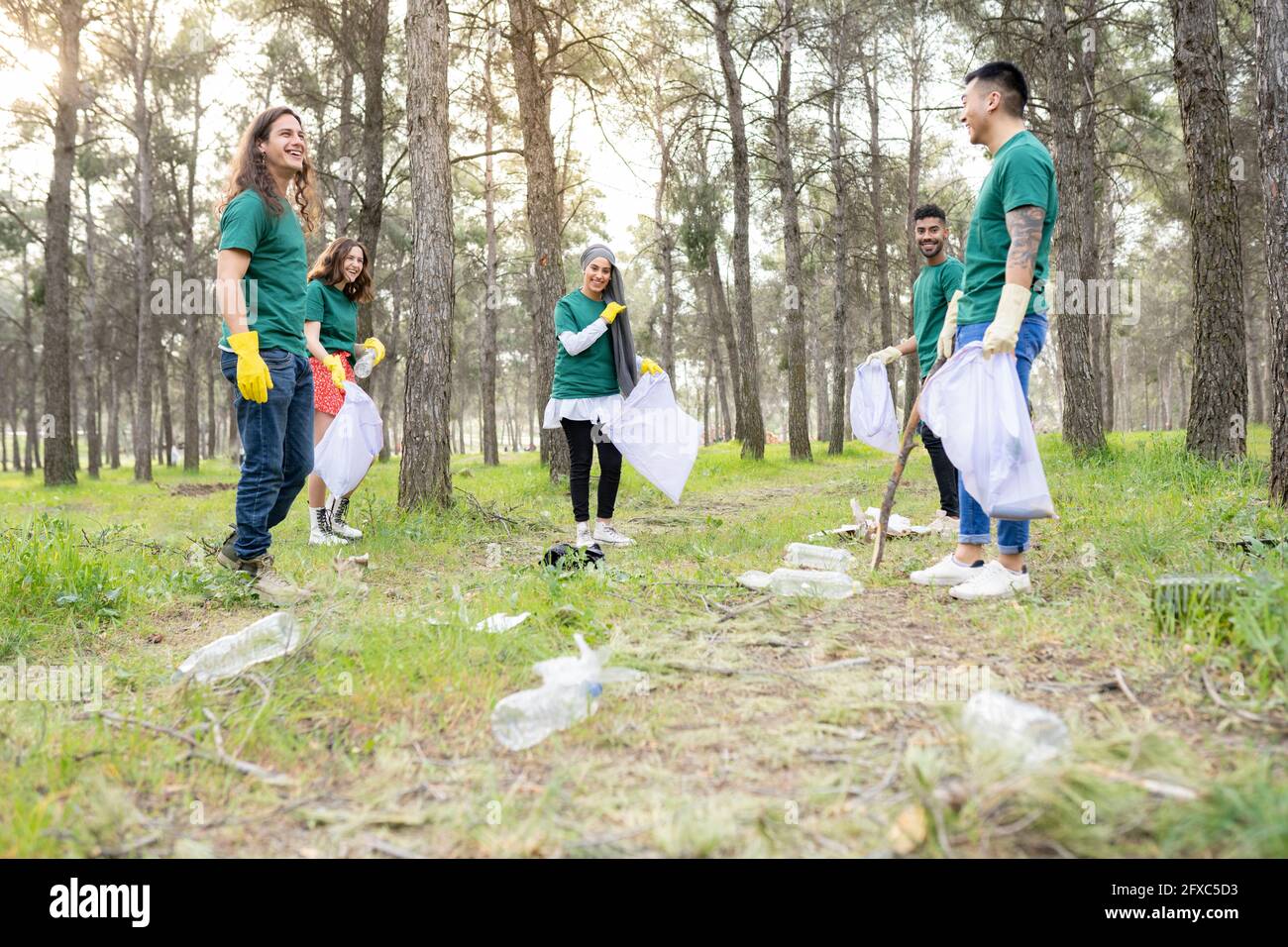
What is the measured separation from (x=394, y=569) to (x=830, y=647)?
2.91 meters

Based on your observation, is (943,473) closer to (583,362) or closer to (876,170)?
(583,362)

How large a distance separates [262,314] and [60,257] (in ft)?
39.0

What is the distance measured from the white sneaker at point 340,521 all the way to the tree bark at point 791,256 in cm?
914

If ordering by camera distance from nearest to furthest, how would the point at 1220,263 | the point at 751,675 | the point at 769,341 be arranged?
the point at 751,675
the point at 1220,263
the point at 769,341

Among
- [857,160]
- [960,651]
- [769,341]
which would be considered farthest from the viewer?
[769,341]

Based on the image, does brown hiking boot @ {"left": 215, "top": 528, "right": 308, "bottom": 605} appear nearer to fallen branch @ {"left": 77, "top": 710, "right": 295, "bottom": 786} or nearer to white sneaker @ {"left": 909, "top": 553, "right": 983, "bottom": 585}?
fallen branch @ {"left": 77, "top": 710, "right": 295, "bottom": 786}

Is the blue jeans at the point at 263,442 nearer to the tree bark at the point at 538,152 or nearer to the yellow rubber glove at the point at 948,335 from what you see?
the yellow rubber glove at the point at 948,335

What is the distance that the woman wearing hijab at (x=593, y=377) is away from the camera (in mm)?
5117

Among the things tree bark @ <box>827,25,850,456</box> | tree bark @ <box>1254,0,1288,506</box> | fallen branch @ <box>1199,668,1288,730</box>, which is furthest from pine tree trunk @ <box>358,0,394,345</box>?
fallen branch @ <box>1199,668,1288,730</box>

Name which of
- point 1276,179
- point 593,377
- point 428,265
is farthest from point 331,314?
point 1276,179

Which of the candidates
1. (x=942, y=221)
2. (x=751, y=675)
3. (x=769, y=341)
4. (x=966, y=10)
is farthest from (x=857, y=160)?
(x=769, y=341)

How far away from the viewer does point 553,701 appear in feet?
7.29
